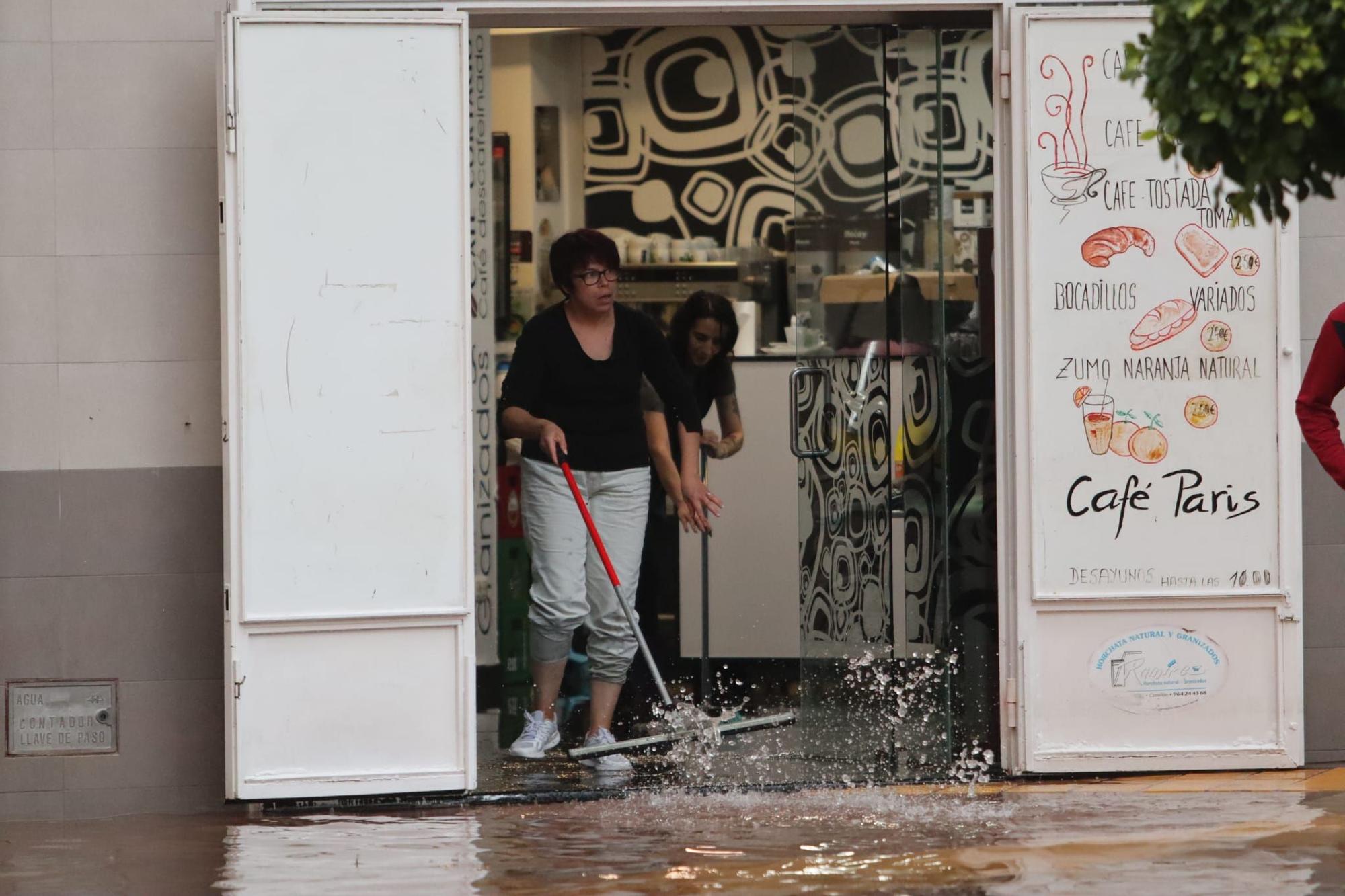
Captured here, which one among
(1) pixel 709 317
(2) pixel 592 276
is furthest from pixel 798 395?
(1) pixel 709 317

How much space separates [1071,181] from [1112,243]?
246 millimetres

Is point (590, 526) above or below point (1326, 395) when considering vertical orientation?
below

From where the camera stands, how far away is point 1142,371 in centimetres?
566

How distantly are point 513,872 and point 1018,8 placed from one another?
3209 mm

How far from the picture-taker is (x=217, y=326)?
580 cm

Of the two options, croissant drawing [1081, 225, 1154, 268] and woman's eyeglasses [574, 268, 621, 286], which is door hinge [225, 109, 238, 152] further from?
Result: croissant drawing [1081, 225, 1154, 268]

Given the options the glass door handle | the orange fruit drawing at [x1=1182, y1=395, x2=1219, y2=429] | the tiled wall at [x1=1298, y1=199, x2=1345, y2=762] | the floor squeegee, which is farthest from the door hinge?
the tiled wall at [x1=1298, y1=199, x2=1345, y2=762]

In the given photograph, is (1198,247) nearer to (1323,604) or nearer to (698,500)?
(1323,604)

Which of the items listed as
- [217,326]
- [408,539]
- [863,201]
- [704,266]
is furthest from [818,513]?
[704,266]

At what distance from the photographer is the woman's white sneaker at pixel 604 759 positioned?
604 cm

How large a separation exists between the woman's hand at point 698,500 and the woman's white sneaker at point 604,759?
91 centimetres

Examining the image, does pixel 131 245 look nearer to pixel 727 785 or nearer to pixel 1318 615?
pixel 727 785

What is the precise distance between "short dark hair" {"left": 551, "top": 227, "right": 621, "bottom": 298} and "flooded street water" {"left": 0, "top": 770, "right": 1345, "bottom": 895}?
6.49ft

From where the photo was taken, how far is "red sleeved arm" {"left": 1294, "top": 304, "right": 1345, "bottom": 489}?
16.7 feet
